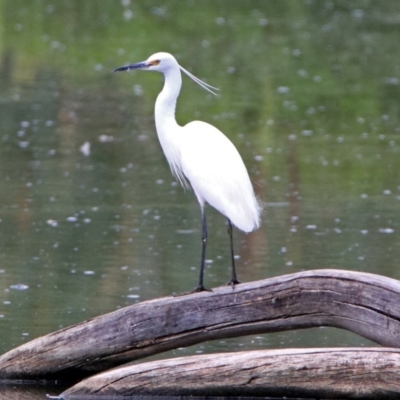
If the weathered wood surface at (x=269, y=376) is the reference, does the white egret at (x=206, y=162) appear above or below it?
above

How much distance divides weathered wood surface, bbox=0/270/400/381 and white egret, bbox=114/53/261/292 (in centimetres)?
25

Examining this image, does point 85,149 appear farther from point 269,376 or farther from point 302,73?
point 269,376

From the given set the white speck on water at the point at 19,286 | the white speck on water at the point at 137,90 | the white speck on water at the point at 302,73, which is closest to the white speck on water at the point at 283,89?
the white speck on water at the point at 302,73

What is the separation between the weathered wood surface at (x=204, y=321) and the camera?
472 centimetres

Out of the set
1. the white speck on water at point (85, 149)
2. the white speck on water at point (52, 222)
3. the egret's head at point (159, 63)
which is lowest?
the egret's head at point (159, 63)

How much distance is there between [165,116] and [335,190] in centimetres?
409

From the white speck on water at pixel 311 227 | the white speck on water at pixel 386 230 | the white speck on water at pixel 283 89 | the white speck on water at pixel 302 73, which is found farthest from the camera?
Result: the white speck on water at pixel 302 73

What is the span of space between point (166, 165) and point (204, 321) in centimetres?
549

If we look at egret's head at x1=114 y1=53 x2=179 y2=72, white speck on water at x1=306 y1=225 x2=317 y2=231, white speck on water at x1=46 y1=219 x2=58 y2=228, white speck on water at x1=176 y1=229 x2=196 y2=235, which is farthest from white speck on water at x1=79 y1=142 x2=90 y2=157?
egret's head at x1=114 y1=53 x2=179 y2=72

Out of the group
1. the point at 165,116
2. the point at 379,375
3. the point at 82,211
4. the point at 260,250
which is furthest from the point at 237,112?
the point at 379,375

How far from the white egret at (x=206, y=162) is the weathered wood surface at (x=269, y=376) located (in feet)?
A: 1.91

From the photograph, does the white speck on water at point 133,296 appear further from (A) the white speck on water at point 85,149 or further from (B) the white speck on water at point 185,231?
(A) the white speck on water at point 85,149

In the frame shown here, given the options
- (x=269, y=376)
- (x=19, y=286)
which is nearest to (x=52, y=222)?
(x=19, y=286)

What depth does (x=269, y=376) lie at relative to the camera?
4.59 meters
